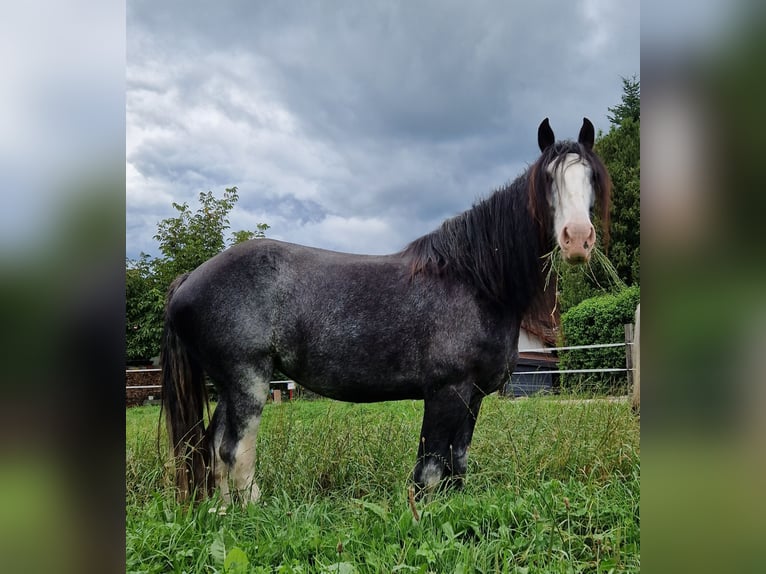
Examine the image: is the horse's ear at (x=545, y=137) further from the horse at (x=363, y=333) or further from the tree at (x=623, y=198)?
the tree at (x=623, y=198)

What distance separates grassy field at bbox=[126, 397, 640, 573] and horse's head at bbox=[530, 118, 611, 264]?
1.09 metres

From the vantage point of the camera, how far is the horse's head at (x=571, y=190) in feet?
7.09

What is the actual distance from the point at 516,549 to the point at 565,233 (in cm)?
135

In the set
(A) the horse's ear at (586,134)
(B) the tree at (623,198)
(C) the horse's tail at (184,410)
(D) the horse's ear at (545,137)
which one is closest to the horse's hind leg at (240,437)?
(C) the horse's tail at (184,410)

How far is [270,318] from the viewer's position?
2.77 m

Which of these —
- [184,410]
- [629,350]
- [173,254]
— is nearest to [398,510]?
[184,410]

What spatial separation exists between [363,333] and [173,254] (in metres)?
2.49

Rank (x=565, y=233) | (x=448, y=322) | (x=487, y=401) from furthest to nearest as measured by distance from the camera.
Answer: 1. (x=487, y=401)
2. (x=448, y=322)
3. (x=565, y=233)

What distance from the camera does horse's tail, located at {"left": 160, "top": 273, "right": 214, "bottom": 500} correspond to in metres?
2.73

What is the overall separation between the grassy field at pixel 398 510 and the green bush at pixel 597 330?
3.63 m
